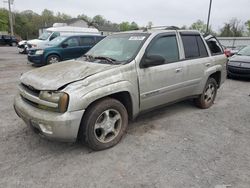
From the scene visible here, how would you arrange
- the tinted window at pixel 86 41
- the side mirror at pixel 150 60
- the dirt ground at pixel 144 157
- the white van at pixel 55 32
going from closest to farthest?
the dirt ground at pixel 144 157 → the side mirror at pixel 150 60 → the tinted window at pixel 86 41 → the white van at pixel 55 32

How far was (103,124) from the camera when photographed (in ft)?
10.5

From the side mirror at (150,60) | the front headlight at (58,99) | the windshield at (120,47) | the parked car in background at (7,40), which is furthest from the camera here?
the parked car in background at (7,40)

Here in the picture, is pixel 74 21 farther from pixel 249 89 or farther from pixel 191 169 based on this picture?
pixel 191 169

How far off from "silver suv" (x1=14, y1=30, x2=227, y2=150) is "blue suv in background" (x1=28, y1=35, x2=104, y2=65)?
6635mm

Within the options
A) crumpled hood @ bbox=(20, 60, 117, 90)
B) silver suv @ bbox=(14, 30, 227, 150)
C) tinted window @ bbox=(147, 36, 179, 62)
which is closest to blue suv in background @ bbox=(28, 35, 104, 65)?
silver suv @ bbox=(14, 30, 227, 150)

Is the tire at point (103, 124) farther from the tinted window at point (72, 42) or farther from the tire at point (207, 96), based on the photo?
the tinted window at point (72, 42)

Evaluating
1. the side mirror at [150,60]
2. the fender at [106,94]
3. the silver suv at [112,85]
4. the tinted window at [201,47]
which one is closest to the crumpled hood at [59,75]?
the silver suv at [112,85]

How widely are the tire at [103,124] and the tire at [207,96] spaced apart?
7.67ft

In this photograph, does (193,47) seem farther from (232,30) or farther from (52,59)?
(232,30)

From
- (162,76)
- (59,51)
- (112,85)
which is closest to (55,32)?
(59,51)

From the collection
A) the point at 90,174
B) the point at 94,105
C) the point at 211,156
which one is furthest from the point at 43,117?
the point at 211,156

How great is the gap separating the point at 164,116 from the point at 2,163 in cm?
301

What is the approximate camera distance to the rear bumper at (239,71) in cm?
852

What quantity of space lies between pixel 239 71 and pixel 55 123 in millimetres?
8175
